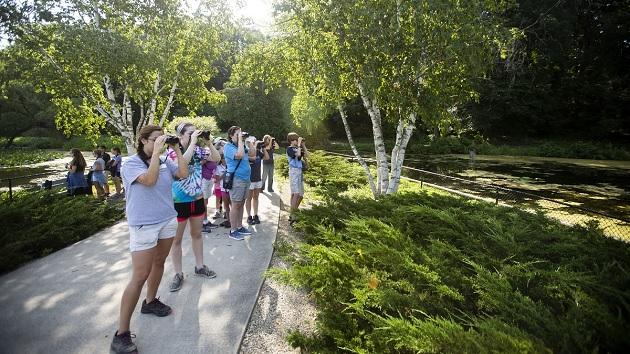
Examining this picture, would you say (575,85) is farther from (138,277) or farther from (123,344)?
(123,344)

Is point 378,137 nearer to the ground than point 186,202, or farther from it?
farther from it

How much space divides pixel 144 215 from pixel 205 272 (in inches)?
69.6

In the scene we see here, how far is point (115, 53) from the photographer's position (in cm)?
1037

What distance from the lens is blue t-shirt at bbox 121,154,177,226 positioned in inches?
125

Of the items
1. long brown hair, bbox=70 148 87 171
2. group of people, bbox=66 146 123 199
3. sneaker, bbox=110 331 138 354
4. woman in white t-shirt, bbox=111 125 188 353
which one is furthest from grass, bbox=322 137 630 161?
sneaker, bbox=110 331 138 354

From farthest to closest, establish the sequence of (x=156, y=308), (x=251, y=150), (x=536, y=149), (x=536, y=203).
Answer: (x=536, y=149), (x=536, y=203), (x=251, y=150), (x=156, y=308)

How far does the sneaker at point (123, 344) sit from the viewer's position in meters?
3.05

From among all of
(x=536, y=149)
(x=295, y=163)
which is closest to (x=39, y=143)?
(x=295, y=163)

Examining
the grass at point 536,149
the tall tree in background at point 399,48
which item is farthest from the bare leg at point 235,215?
the grass at point 536,149

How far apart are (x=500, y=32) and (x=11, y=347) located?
28.7ft

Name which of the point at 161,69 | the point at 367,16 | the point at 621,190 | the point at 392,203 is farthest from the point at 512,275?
the point at 621,190

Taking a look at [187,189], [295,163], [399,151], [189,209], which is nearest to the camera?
[187,189]

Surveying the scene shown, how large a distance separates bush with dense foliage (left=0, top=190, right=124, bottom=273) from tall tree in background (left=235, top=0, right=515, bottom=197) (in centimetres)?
585

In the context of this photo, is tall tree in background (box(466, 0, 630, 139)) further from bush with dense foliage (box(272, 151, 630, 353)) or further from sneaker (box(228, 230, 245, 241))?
bush with dense foliage (box(272, 151, 630, 353))
